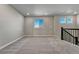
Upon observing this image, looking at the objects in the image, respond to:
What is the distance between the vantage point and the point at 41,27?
1263cm

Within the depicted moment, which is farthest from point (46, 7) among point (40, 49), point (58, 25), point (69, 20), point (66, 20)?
point (69, 20)

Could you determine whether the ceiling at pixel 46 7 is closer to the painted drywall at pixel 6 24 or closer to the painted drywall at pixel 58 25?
the painted drywall at pixel 6 24

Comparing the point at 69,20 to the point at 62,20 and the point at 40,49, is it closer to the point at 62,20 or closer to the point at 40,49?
the point at 62,20

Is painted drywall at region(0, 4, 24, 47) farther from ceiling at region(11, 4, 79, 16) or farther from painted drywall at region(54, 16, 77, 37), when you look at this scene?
painted drywall at region(54, 16, 77, 37)

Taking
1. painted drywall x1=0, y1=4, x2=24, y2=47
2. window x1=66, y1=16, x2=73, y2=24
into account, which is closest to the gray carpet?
painted drywall x1=0, y1=4, x2=24, y2=47

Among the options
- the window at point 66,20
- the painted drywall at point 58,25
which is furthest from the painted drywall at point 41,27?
the window at point 66,20

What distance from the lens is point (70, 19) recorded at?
39.8ft
